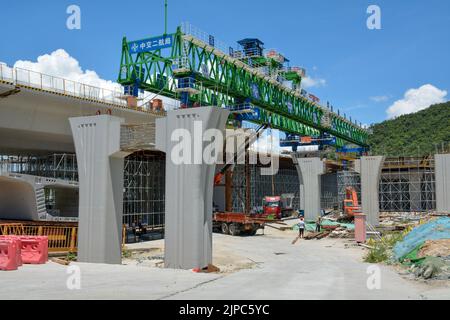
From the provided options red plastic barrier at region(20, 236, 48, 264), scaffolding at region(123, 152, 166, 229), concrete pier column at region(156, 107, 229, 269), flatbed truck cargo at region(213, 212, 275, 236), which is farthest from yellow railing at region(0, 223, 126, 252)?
flatbed truck cargo at region(213, 212, 275, 236)

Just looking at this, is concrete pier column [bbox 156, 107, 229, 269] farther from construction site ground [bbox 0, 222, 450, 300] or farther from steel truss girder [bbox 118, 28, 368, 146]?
steel truss girder [bbox 118, 28, 368, 146]

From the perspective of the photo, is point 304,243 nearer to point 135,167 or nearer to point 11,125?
point 135,167

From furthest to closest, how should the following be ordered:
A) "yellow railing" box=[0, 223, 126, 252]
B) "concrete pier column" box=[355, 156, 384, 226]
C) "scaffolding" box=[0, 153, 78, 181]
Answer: "concrete pier column" box=[355, 156, 384, 226] → "scaffolding" box=[0, 153, 78, 181] → "yellow railing" box=[0, 223, 126, 252]

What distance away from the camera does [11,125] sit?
26.2 metres

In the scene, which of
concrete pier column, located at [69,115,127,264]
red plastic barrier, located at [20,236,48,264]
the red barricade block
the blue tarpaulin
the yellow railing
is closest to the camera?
the red barricade block

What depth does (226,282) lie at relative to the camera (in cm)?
1291

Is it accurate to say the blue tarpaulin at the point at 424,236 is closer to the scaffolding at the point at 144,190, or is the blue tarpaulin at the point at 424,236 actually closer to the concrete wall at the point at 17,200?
the scaffolding at the point at 144,190

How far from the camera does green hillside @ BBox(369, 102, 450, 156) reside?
106 metres

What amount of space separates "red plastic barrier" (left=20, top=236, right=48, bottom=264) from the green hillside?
95.0m

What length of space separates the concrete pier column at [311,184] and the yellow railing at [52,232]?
88.8 feet

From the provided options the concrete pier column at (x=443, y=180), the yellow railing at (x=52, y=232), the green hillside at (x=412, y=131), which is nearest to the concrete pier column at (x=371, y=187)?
the concrete pier column at (x=443, y=180)

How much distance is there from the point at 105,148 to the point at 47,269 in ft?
17.0
